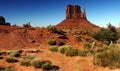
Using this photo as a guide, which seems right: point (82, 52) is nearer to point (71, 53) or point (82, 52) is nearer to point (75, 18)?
point (71, 53)

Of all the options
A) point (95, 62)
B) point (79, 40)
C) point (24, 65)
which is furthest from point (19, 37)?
point (95, 62)

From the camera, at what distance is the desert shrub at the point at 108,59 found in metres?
17.0

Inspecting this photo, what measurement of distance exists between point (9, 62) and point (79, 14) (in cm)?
9714

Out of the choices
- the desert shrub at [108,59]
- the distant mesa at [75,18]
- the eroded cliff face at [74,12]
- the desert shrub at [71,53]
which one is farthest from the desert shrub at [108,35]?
the eroded cliff face at [74,12]


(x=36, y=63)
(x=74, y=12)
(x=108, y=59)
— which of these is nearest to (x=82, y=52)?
(x=108, y=59)

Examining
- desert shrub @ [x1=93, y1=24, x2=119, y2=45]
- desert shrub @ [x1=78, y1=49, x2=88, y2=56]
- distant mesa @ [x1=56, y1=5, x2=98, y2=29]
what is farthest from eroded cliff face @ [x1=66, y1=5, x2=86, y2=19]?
desert shrub @ [x1=78, y1=49, x2=88, y2=56]

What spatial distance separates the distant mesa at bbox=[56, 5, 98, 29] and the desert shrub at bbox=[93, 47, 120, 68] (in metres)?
78.6

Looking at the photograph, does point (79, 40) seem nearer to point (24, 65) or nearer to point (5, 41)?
point (5, 41)

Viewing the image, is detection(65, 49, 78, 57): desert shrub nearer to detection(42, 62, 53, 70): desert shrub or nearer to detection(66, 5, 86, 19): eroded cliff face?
detection(42, 62, 53, 70): desert shrub

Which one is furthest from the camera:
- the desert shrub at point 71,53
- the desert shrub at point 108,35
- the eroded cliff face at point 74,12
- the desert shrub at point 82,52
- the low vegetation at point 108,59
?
the eroded cliff face at point 74,12

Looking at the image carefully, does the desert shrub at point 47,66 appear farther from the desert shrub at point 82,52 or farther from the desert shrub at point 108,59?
the desert shrub at point 82,52

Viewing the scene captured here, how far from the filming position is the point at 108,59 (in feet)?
57.2

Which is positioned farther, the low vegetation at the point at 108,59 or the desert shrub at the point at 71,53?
the desert shrub at the point at 71,53

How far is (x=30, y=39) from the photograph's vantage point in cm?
2684
